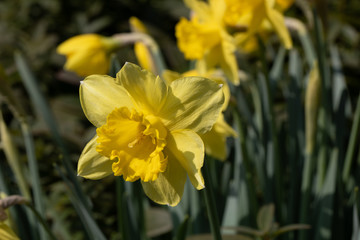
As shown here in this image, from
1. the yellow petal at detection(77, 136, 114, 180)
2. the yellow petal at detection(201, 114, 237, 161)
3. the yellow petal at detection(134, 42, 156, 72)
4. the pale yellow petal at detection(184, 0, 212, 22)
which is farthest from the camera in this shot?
the yellow petal at detection(134, 42, 156, 72)

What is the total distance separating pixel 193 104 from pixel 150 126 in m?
0.10

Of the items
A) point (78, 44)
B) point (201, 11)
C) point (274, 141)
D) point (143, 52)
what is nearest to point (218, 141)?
point (274, 141)

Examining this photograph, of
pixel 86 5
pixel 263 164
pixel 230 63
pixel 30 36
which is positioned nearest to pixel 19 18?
pixel 30 36

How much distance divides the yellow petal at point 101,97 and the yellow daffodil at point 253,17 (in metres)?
0.72

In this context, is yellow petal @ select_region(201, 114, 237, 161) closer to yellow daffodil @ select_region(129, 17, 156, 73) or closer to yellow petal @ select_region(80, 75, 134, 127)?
yellow petal @ select_region(80, 75, 134, 127)

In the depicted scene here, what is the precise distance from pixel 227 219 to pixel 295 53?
0.82m

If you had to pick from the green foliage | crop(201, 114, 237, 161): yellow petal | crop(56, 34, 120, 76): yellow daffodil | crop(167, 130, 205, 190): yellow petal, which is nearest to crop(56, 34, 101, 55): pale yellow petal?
crop(56, 34, 120, 76): yellow daffodil

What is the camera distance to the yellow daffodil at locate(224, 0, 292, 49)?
147 centimetres

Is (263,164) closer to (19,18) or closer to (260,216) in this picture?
(260,216)

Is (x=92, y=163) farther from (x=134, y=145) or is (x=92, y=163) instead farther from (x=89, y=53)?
(x=89, y=53)

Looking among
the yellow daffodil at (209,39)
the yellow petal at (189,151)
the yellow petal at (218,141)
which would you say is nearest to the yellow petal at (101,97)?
the yellow petal at (189,151)

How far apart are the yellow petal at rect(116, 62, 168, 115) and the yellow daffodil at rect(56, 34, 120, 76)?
96 cm

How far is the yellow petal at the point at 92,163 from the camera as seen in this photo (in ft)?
3.03

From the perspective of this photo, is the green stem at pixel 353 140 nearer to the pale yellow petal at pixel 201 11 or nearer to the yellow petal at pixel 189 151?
the pale yellow petal at pixel 201 11
